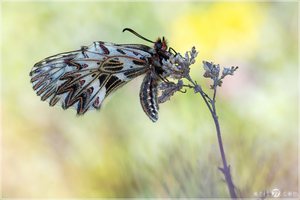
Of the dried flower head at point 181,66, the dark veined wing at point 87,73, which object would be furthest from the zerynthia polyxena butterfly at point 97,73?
the dried flower head at point 181,66

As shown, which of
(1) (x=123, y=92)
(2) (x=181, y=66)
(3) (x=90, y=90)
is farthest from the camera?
(1) (x=123, y=92)

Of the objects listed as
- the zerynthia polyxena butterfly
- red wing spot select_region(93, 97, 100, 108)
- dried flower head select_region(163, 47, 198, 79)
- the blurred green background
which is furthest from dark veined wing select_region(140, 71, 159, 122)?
the blurred green background

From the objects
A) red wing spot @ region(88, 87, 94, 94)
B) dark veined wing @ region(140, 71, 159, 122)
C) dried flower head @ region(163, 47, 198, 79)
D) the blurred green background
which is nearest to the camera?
dried flower head @ region(163, 47, 198, 79)

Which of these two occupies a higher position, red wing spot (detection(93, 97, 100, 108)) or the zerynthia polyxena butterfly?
Answer: the zerynthia polyxena butterfly

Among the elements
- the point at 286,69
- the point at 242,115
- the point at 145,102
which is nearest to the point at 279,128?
the point at 242,115

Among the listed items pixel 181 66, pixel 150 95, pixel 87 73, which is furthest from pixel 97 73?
pixel 181 66

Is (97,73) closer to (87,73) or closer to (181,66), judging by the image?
(87,73)

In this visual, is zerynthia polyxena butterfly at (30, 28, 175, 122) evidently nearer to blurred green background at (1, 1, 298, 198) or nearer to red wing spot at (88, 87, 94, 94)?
red wing spot at (88, 87, 94, 94)
